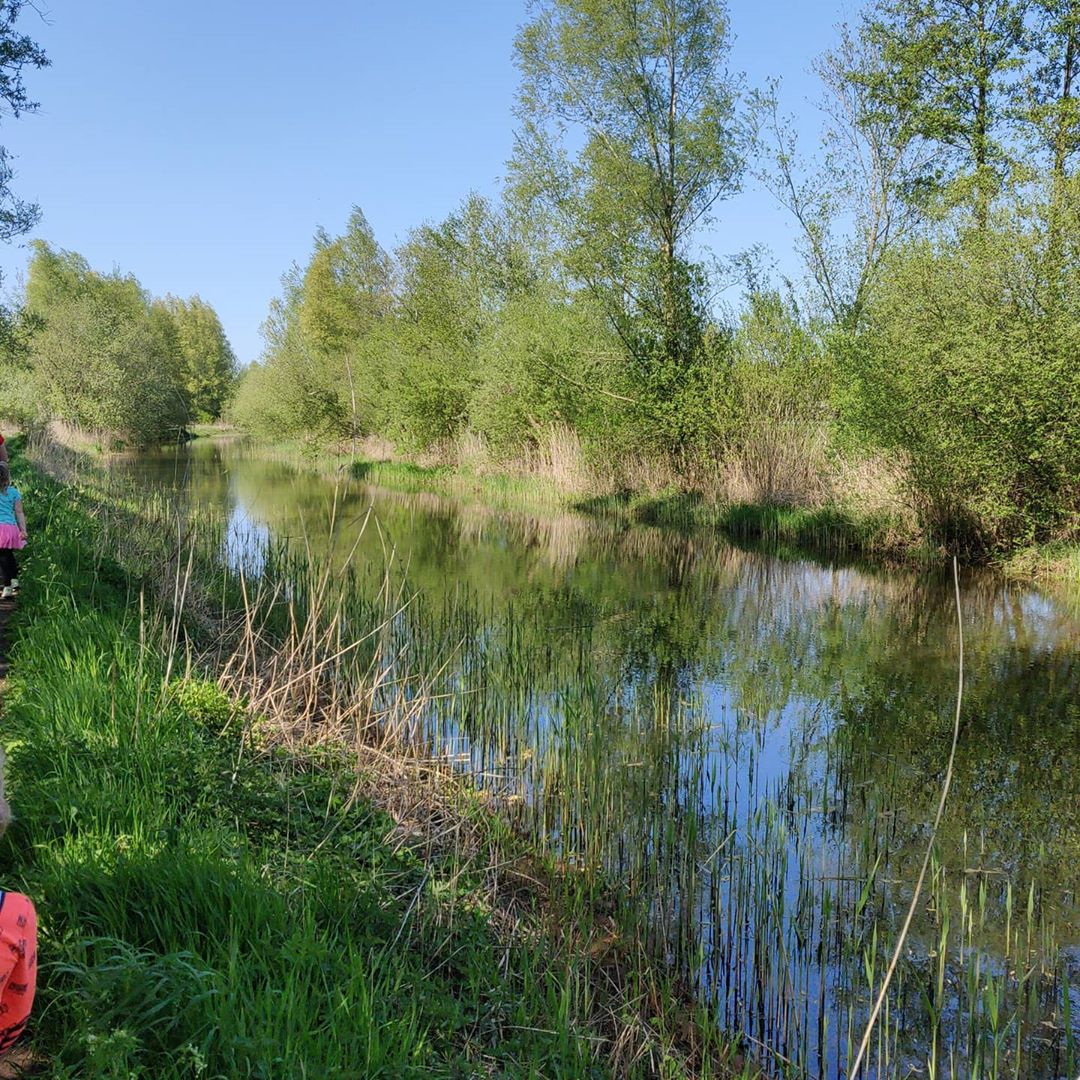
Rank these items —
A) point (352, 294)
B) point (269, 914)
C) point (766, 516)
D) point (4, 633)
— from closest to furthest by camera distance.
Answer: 1. point (269, 914)
2. point (4, 633)
3. point (766, 516)
4. point (352, 294)

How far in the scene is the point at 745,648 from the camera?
31.8ft

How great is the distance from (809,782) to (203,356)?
81.8 meters

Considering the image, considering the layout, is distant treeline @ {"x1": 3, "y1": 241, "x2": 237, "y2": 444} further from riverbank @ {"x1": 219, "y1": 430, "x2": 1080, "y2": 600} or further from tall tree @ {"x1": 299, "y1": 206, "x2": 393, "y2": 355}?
riverbank @ {"x1": 219, "y1": 430, "x2": 1080, "y2": 600}

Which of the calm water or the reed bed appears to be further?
the calm water

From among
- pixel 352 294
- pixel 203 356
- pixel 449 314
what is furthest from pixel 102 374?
pixel 203 356

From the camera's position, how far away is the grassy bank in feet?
8.36

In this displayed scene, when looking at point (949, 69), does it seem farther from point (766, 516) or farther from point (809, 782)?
point (809, 782)

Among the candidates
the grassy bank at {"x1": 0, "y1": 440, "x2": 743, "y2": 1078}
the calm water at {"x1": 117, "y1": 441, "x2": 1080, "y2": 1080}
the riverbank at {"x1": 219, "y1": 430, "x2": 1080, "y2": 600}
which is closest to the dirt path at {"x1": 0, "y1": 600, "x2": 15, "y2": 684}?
the grassy bank at {"x1": 0, "y1": 440, "x2": 743, "y2": 1078}

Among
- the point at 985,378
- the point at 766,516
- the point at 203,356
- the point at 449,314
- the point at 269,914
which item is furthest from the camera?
the point at 203,356

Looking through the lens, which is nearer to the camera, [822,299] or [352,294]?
[822,299]

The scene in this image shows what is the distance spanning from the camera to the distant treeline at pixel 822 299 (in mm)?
12633

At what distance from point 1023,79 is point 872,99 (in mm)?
4078

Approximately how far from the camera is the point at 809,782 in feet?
19.7

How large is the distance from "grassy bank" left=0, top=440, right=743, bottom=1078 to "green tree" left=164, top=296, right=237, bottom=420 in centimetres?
5910
